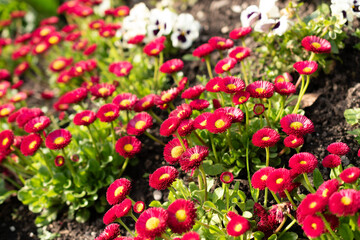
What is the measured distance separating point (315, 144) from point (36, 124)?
190 centimetres

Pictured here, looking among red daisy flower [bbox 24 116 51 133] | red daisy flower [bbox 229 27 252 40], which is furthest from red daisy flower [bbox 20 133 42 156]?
red daisy flower [bbox 229 27 252 40]

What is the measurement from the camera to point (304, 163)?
172cm

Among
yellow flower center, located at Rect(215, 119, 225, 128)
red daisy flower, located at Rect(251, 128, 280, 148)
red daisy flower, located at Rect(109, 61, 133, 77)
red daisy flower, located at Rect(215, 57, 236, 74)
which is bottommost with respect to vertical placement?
red daisy flower, located at Rect(109, 61, 133, 77)

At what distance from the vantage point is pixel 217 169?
2.13m

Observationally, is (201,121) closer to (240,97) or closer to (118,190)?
(240,97)

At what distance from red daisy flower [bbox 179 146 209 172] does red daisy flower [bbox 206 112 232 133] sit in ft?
0.46

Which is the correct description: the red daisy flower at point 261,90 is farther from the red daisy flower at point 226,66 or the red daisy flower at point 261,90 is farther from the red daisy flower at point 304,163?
the red daisy flower at point 304,163

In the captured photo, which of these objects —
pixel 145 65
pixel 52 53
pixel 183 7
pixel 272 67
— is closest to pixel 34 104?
pixel 52 53

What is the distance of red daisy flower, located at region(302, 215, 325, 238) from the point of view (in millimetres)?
1464

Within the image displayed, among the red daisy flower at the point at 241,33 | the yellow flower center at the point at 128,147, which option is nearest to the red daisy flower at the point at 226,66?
the red daisy flower at the point at 241,33

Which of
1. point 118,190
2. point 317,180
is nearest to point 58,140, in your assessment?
point 118,190

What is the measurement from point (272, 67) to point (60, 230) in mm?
2082

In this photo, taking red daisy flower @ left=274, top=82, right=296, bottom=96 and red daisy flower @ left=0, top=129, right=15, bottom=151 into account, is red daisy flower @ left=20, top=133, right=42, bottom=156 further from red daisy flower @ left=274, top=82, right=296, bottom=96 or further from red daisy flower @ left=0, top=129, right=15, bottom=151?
red daisy flower @ left=274, top=82, right=296, bottom=96

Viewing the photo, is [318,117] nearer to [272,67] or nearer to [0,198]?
[272,67]
